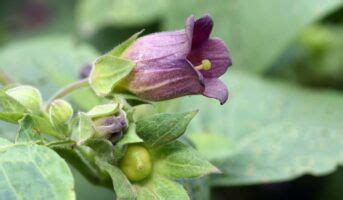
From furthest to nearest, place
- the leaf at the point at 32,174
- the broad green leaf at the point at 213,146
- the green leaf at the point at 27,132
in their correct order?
the broad green leaf at the point at 213,146, the green leaf at the point at 27,132, the leaf at the point at 32,174

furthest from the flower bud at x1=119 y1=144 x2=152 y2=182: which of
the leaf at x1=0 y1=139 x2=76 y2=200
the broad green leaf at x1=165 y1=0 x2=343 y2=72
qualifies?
the broad green leaf at x1=165 y1=0 x2=343 y2=72

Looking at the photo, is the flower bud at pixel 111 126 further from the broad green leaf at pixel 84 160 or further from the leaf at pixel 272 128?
the leaf at pixel 272 128

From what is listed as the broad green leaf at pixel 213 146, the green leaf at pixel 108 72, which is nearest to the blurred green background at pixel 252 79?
the broad green leaf at pixel 213 146

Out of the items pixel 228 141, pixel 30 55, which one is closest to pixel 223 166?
pixel 228 141

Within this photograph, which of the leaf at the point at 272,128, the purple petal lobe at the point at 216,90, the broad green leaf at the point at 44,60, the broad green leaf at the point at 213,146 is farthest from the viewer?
the broad green leaf at the point at 44,60

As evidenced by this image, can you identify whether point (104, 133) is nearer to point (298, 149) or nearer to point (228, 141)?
point (228, 141)

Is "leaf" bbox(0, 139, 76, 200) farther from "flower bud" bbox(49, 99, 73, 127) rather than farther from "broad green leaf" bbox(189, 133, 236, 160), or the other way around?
"broad green leaf" bbox(189, 133, 236, 160)

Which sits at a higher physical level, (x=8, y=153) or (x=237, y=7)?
(x=8, y=153)
